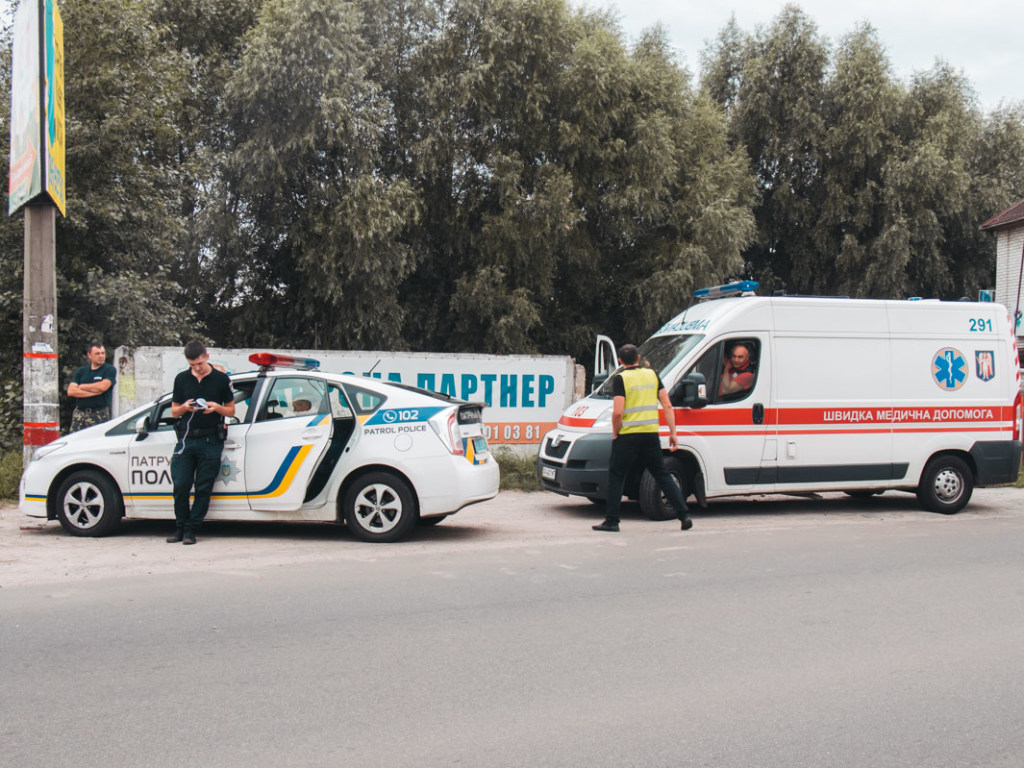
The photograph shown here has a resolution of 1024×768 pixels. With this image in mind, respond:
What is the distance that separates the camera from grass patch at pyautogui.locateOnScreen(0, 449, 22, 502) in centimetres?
1105

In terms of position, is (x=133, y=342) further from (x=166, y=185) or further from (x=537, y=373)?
(x=537, y=373)

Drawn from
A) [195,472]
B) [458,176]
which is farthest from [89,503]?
[458,176]

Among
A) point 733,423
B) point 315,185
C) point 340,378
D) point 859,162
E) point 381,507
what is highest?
point 859,162

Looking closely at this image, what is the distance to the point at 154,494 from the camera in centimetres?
856

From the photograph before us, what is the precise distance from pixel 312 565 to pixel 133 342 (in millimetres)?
9530

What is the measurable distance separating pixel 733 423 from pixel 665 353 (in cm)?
116

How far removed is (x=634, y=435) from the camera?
9156 millimetres

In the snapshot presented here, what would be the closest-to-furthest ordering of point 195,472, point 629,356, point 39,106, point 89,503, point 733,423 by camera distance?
point 195,472
point 89,503
point 629,356
point 39,106
point 733,423

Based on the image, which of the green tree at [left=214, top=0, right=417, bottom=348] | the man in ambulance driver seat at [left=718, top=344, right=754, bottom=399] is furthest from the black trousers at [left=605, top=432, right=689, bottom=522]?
the green tree at [left=214, top=0, right=417, bottom=348]

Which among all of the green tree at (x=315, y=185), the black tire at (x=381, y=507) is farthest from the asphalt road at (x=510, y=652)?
the green tree at (x=315, y=185)

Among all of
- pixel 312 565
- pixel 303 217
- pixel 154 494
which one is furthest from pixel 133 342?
pixel 312 565

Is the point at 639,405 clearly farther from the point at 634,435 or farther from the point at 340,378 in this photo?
the point at 340,378

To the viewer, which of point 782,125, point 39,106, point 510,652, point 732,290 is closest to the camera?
point 510,652

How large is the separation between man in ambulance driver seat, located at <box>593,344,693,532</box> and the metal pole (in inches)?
227
